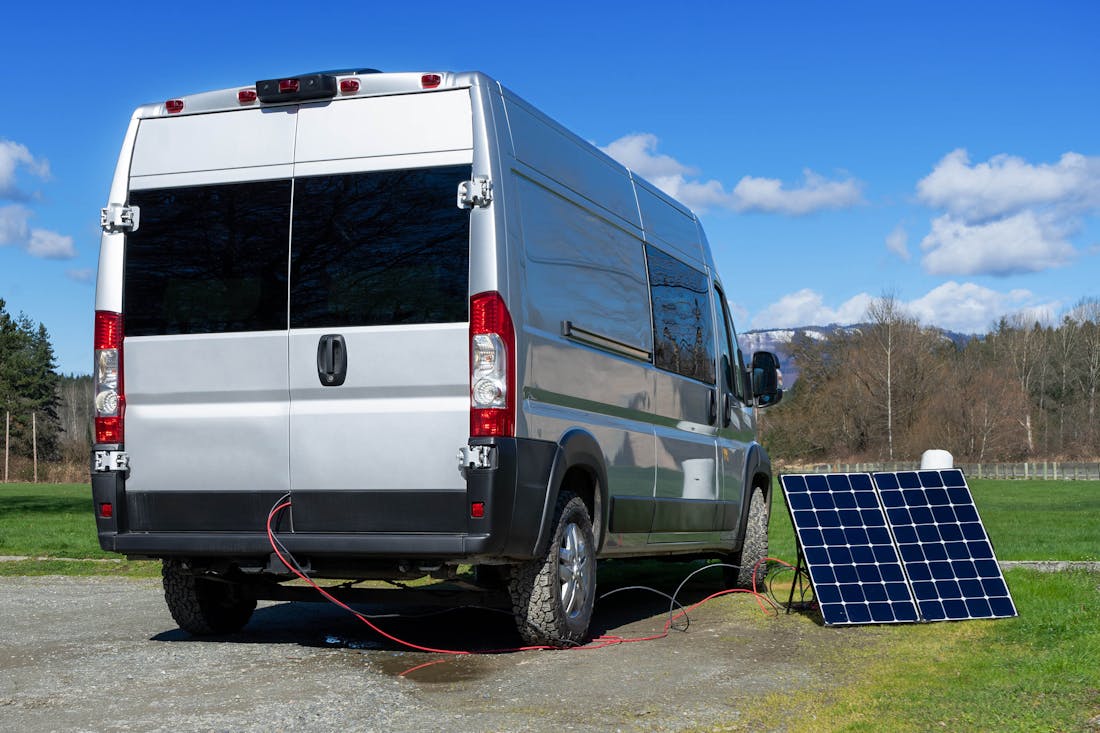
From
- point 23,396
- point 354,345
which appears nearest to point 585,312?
point 354,345

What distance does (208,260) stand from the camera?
23.7ft

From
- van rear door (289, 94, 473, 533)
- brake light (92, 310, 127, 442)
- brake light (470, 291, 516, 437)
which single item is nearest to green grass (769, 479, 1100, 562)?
brake light (470, 291, 516, 437)

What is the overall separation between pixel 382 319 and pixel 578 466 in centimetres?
157

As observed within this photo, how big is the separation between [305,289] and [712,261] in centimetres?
490

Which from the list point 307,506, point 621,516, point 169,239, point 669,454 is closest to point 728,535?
point 669,454

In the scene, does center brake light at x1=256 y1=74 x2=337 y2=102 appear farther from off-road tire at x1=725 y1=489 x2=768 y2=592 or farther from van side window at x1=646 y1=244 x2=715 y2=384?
off-road tire at x1=725 y1=489 x2=768 y2=592

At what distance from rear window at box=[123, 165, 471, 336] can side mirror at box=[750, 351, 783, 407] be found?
17.9 feet

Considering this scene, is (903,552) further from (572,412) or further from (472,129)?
(472,129)

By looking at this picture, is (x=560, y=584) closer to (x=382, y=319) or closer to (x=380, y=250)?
(x=382, y=319)

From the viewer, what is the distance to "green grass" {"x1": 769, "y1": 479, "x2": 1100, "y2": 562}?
1570cm

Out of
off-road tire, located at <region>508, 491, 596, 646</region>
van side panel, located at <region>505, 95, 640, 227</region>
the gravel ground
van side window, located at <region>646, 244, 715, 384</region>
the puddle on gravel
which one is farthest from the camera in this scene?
van side window, located at <region>646, 244, 715, 384</region>

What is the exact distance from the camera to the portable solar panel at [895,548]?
8383 millimetres

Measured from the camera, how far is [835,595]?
27.7 feet

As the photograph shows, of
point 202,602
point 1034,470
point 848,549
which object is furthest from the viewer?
point 1034,470
